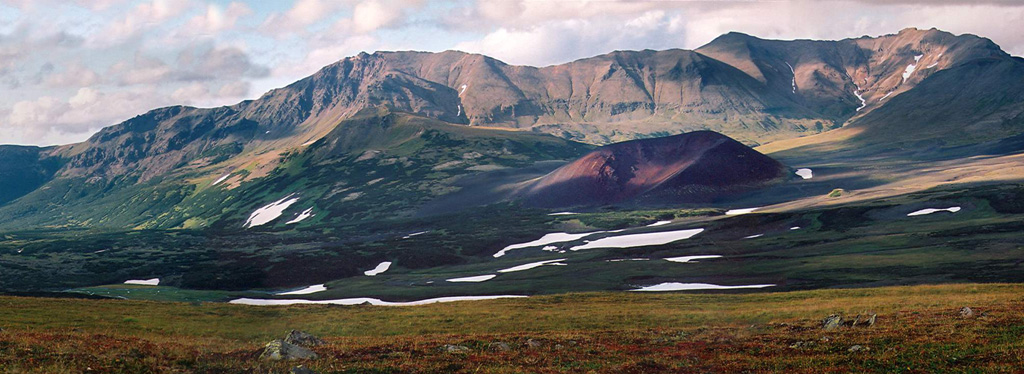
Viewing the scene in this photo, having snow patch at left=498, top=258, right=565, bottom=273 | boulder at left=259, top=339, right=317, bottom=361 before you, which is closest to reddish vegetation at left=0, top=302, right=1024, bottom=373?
boulder at left=259, top=339, right=317, bottom=361

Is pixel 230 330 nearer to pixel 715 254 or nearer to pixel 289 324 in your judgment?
pixel 289 324

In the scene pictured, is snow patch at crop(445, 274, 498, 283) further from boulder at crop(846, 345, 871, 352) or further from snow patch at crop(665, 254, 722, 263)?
boulder at crop(846, 345, 871, 352)

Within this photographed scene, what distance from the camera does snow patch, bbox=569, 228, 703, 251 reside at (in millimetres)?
148500

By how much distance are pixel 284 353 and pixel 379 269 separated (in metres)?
117

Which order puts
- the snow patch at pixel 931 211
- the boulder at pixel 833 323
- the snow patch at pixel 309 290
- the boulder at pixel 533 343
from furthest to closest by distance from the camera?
the snow patch at pixel 931 211
the snow patch at pixel 309 290
the boulder at pixel 833 323
the boulder at pixel 533 343

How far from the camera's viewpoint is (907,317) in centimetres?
4172

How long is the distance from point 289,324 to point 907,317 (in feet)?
157

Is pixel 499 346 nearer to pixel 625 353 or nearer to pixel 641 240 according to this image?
pixel 625 353

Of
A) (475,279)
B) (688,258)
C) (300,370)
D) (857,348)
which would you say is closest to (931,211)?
(688,258)

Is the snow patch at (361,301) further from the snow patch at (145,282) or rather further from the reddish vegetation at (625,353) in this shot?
the reddish vegetation at (625,353)

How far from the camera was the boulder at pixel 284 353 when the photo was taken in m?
31.0

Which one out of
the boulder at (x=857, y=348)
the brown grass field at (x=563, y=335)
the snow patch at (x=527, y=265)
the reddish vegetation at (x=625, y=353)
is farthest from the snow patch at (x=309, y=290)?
the boulder at (x=857, y=348)

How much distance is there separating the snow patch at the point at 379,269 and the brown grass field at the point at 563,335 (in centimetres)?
6781

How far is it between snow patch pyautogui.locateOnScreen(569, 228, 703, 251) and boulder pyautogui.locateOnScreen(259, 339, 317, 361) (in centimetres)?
11808
